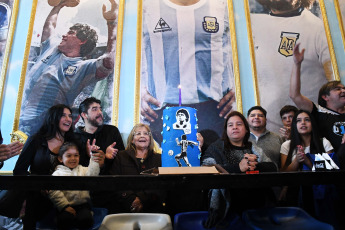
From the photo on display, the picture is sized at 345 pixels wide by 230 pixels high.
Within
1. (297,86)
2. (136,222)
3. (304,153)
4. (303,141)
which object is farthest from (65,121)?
(297,86)

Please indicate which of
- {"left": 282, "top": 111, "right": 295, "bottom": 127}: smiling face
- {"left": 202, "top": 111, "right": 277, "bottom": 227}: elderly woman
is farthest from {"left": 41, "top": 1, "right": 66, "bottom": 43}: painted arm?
{"left": 282, "top": 111, "right": 295, "bottom": 127}: smiling face

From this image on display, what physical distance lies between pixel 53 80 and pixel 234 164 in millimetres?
2293

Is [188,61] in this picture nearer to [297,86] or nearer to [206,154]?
[297,86]

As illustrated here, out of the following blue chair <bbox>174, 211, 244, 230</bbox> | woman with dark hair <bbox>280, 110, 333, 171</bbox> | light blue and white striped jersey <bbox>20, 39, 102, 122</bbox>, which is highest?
light blue and white striped jersey <bbox>20, 39, 102, 122</bbox>

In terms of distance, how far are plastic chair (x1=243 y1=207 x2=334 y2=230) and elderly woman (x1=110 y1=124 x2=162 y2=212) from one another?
0.79 m

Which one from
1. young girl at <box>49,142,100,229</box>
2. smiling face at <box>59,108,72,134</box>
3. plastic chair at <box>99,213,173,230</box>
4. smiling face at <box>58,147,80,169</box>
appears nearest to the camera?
plastic chair at <box>99,213,173,230</box>

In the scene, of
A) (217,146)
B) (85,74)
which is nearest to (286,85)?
(217,146)

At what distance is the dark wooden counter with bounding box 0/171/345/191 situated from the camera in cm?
91

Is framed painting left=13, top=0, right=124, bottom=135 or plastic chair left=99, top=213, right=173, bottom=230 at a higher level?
framed painting left=13, top=0, right=124, bottom=135

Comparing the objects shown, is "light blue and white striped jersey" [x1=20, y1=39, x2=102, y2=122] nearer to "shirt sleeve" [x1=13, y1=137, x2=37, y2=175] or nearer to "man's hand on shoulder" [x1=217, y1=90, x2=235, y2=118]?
"shirt sleeve" [x1=13, y1=137, x2=37, y2=175]

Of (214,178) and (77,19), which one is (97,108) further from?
(214,178)

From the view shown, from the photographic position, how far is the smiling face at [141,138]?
2422 millimetres

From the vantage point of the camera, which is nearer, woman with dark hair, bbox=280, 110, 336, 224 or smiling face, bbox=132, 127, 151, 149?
woman with dark hair, bbox=280, 110, 336, 224

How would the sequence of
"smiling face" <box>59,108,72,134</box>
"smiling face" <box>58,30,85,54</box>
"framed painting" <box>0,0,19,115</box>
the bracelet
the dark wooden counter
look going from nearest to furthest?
the dark wooden counter < "smiling face" <box>59,108,72,134</box> < "framed painting" <box>0,0,19,115</box> < "smiling face" <box>58,30,85,54</box> < the bracelet
